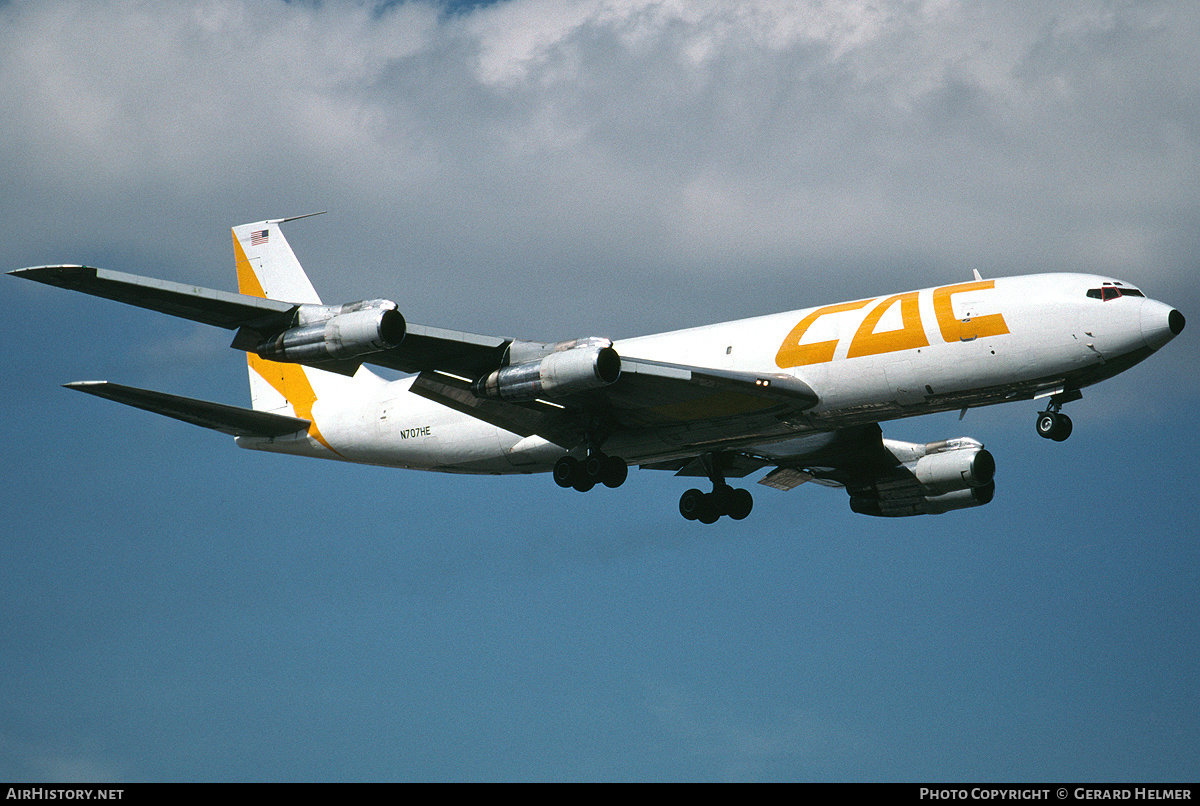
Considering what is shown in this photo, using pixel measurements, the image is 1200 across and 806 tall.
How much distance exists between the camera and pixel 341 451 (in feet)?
148

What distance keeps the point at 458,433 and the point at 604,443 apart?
5.18 metres

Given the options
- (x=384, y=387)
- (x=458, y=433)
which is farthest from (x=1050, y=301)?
(x=384, y=387)

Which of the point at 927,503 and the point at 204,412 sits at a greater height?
the point at 204,412

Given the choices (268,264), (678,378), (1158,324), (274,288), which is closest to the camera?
(1158,324)

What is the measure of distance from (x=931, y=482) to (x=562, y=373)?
17287 mm

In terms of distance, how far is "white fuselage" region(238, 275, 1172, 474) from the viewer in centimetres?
3431

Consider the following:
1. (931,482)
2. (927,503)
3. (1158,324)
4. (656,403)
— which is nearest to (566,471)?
(656,403)

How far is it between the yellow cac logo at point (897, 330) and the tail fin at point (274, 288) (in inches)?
744

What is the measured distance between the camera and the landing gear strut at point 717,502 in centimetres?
4550

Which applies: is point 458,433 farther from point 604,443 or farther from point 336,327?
point 336,327

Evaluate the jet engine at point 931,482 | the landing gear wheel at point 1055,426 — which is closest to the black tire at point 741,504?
the jet engine at point 931,482

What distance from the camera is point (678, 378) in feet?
121

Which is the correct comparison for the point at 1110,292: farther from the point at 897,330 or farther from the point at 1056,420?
the point at 897,330

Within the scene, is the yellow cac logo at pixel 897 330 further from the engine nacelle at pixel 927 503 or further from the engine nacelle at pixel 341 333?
the engine nacelle at pixel 927 503
